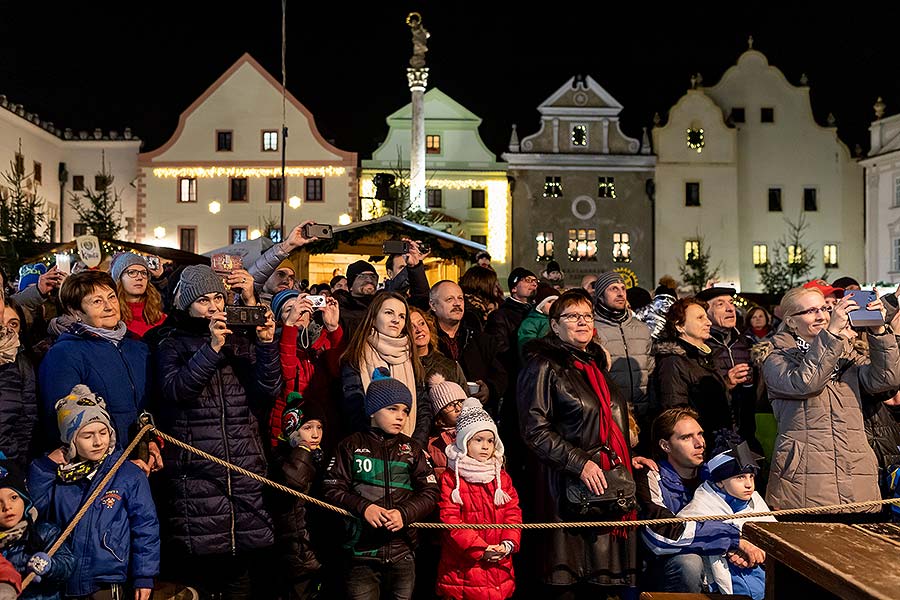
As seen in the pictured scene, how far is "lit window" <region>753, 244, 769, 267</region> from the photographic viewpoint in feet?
128

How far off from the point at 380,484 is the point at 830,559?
9.69 ft

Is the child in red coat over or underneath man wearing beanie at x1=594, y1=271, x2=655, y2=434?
underneath

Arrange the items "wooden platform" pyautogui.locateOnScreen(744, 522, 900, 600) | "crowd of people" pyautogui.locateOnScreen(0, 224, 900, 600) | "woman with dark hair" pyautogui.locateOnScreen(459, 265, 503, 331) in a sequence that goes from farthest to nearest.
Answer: "woman with dark hair" pyautogui.locateOnScreen(459, 265, 503, 331) < "crowd of people" pyautogui.locateOnScreen(0, 224, 900, 600) < "wooden platform" pyautogui.locateOnScreen(744, 522, 900, 600)

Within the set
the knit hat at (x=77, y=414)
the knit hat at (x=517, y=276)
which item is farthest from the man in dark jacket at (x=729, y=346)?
the knit hat at (x=77, y=414)

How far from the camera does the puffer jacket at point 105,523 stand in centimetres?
453

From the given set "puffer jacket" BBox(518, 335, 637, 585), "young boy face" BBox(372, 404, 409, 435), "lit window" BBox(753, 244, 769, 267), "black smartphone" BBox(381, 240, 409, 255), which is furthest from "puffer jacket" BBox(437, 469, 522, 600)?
"lit window" BBox(753, 244, 769, 267)

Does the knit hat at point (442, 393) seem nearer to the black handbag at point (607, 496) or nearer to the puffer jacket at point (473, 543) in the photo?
the puffer jacket at point (473, 543)

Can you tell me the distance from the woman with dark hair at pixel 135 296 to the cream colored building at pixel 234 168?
31.0 metres

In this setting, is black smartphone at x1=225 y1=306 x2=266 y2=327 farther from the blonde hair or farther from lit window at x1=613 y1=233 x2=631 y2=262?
lit window at x1=613 y1=233 x2=631 y2=262

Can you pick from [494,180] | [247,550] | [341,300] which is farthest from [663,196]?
[247,550]

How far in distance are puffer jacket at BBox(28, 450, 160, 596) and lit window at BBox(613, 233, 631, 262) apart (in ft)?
114

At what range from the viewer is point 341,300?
299 inches

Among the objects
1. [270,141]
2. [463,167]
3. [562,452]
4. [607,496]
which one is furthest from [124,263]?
[270,141]

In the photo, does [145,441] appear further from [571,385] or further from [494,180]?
[494,180]
